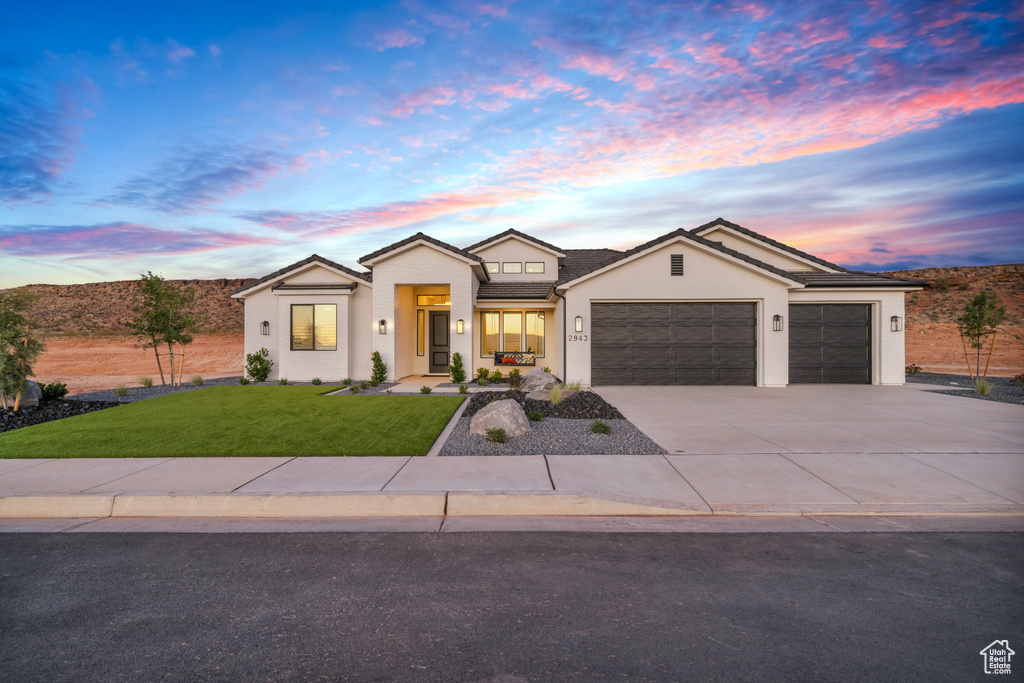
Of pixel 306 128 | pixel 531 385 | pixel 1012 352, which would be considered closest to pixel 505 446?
pixel 531 385

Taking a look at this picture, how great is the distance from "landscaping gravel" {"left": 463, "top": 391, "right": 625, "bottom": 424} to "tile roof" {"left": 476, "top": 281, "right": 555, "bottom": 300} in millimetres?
6550

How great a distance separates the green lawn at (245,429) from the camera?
23.7 ft

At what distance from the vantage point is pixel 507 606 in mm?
3168

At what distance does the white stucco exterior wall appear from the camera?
15703 millimetres

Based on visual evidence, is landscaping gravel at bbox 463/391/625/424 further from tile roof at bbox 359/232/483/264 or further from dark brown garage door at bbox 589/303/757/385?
tile roof at bbox 359/232/483/264

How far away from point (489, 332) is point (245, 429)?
37.5 feet

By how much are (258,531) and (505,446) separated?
148 inches

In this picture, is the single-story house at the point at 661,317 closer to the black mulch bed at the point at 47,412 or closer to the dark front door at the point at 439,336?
the dark front door at the point at 439,336

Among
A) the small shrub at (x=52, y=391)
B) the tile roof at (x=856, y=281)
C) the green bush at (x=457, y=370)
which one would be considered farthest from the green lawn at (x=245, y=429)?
the tile roof at (x=856, y=281)

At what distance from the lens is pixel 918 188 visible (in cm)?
1964

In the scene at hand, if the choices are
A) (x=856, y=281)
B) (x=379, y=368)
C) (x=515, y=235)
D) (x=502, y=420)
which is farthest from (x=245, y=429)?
(x=856, y=281)

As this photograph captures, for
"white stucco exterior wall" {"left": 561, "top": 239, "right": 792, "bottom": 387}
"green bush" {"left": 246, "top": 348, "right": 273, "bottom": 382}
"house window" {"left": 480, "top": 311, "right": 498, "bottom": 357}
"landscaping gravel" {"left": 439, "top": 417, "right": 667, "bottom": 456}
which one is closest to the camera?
"landscaping gravel" {"left": 439, "top": 417, "right": 667, "bottom": 456}

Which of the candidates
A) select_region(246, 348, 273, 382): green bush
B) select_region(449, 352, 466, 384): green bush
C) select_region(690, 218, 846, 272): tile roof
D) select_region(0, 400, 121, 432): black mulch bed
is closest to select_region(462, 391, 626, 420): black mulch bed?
select_region(449, 352, 466, 384): green bush

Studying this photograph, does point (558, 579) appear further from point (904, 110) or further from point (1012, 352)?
point (1012, 352)
